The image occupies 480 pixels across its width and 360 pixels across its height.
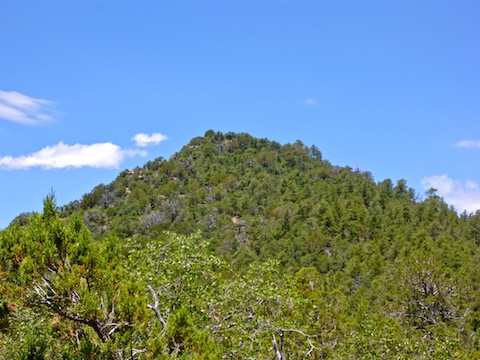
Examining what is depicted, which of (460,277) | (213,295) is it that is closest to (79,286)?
(213,295)

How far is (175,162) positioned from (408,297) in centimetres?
8085

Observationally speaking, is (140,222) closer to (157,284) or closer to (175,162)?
(175,162)

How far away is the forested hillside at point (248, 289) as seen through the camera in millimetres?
5207

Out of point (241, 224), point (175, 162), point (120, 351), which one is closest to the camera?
point (120, 351)

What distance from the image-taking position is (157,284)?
8.32 metres

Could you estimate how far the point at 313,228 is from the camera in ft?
190

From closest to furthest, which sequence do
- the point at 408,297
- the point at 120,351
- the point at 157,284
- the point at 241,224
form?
the point at 120,351 < the point at 157,284 < the point at 408,297 < the point at 241,224

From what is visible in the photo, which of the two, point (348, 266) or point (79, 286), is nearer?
point (79, 286)

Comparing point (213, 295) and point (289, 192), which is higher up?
point (289, 192)

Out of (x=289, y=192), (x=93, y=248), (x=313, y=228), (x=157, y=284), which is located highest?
(x=289, y=192)

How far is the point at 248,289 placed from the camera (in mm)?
8898

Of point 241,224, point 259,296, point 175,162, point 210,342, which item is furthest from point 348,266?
point 175,162

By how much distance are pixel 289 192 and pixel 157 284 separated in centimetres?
7015

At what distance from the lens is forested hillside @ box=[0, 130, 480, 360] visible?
17.1 feet
